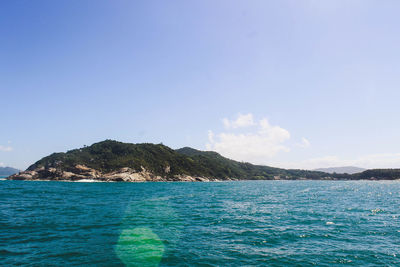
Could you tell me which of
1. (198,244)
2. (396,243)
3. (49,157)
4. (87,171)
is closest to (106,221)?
(198,244)

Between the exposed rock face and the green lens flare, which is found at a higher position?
the green lens flare

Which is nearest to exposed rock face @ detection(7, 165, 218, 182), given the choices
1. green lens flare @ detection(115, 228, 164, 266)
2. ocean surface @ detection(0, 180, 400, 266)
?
ocean surface @ detection(0, 180, 400, 266)

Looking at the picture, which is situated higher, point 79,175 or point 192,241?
point 192,241

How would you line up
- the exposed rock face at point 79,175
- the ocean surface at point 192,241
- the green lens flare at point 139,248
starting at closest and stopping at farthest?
the green lens flare at point 139,248 < the ocean surface at point 192,241 < the exposed rock face at point 79,175

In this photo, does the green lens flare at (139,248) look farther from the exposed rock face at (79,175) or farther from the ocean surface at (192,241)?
the exposed rock face at (79,175)

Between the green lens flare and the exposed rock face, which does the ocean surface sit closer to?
the green lens flare

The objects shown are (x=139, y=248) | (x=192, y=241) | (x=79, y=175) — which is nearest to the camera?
(x=139, y=248)

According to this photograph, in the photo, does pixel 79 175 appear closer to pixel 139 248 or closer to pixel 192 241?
pixel 139 248

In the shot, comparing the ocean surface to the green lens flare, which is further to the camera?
the ocean surface

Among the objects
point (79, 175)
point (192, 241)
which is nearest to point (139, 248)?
point (192, 241)

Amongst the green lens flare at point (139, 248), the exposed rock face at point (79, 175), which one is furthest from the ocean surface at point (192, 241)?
the exposed rock face at point (79, 175)

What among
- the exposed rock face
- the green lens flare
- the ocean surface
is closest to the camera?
the green lens flare

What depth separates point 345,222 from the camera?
2798 centimetres

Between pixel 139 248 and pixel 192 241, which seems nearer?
pixel 139 248
